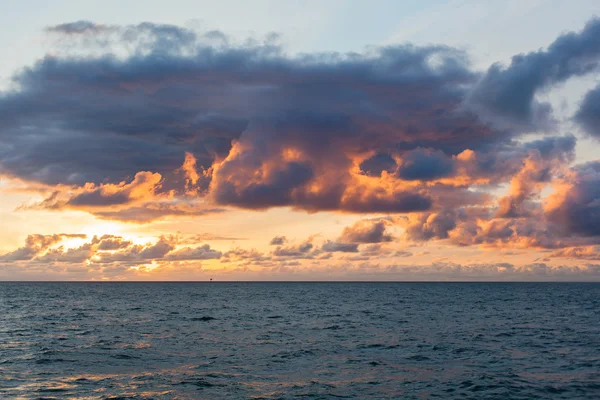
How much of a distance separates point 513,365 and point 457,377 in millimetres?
8401

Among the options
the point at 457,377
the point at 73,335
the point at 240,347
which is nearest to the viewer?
the point at 457,377

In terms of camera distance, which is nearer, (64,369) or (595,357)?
(64,369)

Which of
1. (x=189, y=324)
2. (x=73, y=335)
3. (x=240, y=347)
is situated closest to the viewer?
(x=240, y=347)

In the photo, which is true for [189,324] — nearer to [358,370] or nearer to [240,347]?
[240,347]

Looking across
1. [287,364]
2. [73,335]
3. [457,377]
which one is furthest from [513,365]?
[73,335]

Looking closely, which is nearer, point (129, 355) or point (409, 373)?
point (409, 373)

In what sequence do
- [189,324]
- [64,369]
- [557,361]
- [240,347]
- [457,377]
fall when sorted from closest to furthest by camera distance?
[457,377], [64,369], [557,361], [240,347], [189,324]

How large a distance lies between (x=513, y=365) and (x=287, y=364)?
2009 centimetres

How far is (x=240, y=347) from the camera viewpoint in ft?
193

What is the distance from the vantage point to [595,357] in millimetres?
52500

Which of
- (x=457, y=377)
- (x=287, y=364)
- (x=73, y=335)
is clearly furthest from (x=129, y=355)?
(x=457, y=377)

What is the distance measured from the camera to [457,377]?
4331cm

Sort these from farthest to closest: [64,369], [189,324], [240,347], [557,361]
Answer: [189,324], [240,347], [557,361], [64,369]

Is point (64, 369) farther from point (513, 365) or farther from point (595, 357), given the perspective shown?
point (595, 357)
